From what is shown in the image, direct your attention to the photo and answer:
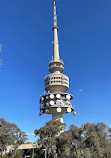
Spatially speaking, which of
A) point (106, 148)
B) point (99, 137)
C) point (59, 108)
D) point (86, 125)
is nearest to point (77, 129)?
point (86, 125)

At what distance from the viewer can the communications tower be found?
6047cm

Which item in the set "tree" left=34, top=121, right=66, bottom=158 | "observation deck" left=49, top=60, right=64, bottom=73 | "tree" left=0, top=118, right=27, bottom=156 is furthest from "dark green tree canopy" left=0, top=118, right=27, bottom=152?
"observation deck" left=49, top=60, right=64, bottom=73

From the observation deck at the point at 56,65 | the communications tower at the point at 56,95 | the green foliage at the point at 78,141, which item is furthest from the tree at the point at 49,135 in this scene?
the observation deck at the point at 56,65

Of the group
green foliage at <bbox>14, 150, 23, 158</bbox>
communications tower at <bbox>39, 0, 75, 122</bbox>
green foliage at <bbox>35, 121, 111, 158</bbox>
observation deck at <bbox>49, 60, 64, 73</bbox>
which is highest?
observation deck at <bbox>49, 60, 64, 73</bbox>

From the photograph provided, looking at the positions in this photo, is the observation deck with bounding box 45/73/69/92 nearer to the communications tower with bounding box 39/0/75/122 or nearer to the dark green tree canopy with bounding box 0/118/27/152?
the communications tower with bounding box 39/0/75/122

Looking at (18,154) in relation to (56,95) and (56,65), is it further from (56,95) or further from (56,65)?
(56,65)

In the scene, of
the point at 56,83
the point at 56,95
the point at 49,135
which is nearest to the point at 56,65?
the point at 56,83

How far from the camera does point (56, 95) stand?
200ft

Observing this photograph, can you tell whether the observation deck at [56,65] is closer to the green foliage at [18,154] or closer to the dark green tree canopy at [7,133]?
the dark green tree canopy at [7,133]

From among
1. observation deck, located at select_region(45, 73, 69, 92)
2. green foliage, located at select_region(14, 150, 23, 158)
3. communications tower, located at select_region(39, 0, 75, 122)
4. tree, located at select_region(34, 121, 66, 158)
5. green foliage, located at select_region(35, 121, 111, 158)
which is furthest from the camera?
observation deck, located at select_region(45, 73, 69, 92)

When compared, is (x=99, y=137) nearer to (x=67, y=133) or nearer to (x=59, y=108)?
(x=67, y=133)

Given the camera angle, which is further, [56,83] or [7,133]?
[56,83]

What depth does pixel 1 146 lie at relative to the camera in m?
54.8

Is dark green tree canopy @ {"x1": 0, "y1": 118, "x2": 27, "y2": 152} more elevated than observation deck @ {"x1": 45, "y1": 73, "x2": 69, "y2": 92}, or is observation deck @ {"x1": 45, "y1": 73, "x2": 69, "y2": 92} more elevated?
observation deck @ {"x1": 45, "y1": 73, "x2": 69, "y2": 92}
